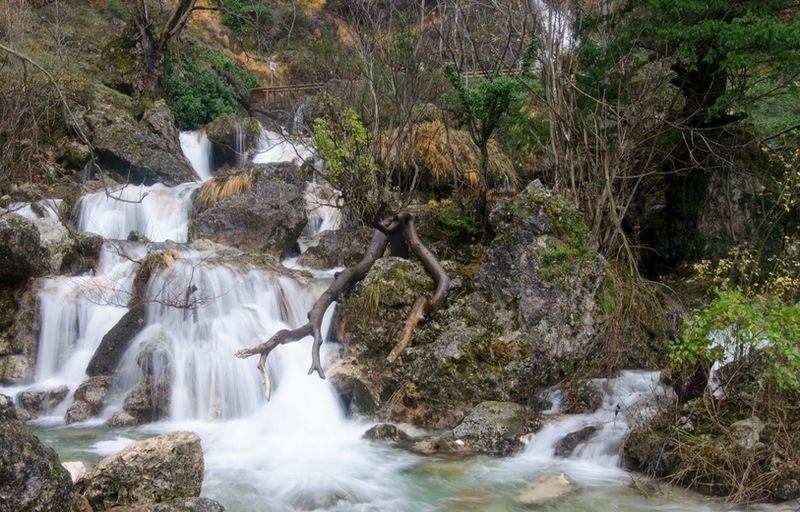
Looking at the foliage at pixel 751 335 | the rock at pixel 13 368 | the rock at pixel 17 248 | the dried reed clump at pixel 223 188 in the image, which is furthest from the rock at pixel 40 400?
the foliage at pixel 751 335

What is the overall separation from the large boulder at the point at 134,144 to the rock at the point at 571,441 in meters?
11.4

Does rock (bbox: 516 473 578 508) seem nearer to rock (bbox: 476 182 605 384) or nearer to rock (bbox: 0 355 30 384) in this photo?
rock (bbox: 476 182 605 384)

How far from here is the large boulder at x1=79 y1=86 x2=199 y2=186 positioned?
16141mm

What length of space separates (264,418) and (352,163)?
167 inches

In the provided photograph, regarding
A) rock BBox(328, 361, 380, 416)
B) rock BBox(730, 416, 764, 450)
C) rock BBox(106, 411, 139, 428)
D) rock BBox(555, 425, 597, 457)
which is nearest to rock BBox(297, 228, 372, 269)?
rock BBox(328, 361, 380, 416)

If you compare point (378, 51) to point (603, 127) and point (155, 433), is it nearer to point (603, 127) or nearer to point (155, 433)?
point (603, 127)

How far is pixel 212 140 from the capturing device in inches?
738

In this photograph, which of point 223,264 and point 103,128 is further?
point 103,128

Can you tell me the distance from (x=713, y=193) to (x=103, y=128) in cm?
1298

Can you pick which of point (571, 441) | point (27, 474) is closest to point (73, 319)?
point (27, 474)

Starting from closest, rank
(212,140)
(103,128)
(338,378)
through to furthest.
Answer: (338,378) < (103,128) < (212,140)

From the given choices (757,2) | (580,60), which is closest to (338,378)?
(580,60)

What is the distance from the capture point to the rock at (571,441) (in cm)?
708

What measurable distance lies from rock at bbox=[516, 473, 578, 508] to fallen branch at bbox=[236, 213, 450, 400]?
2.51m
